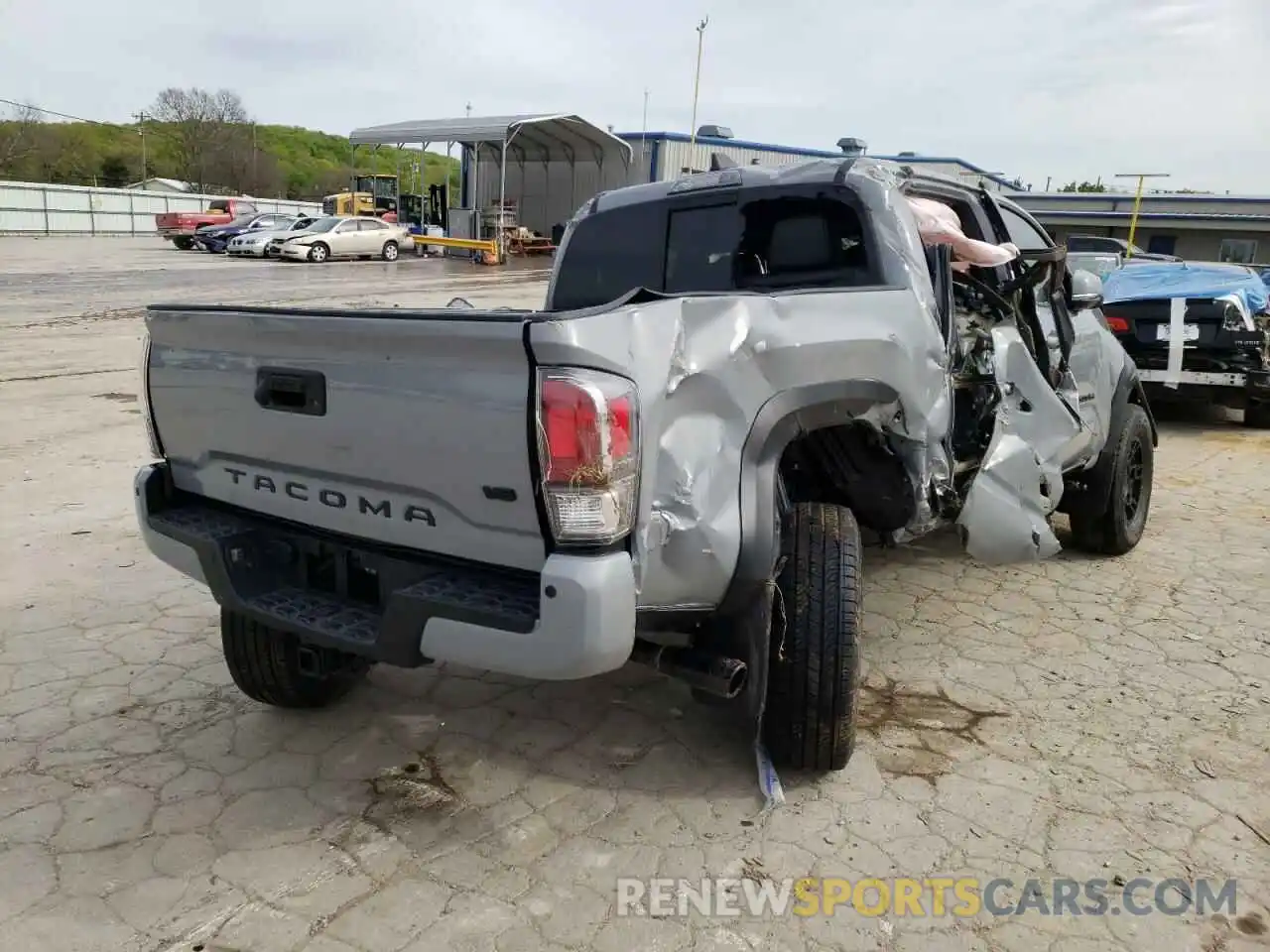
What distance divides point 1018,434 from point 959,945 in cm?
223

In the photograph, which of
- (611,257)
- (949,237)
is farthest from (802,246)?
(611,257)

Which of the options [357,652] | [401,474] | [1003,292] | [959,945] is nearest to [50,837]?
[357,652]

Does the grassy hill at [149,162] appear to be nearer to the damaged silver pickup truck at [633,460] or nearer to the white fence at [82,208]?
the white fence at [82,208]

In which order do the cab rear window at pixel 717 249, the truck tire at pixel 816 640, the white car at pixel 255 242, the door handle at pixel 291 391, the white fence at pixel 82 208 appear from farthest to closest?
the white fence at pixel 82 208
the white car at pixel 255 242
the cab rear window at pixel 717 249
the truck tire at pixel 816 640
the door handle at pixel 291 391

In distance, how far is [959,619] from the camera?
444 cm

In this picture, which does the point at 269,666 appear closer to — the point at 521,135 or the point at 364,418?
the point at 364,418

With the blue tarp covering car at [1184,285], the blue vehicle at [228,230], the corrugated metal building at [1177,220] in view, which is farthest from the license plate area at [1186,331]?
the corrugated metal building at [1177,220]

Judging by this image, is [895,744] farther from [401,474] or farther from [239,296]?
[239,296]

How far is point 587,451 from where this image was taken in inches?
85.7

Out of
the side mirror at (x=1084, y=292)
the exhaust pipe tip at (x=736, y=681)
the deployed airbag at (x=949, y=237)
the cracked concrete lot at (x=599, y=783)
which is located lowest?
the cracked concrete lot at (x=599, y=783)

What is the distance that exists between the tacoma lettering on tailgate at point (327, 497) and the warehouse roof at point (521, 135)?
2698cm

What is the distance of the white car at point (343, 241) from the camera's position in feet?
90.4

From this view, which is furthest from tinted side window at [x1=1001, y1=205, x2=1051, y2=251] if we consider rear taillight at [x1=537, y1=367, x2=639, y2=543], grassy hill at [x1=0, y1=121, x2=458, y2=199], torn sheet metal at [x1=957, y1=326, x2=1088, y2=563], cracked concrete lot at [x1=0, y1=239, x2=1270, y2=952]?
grassy hill at [x1=0, y1=121, x2=458, y2=199]

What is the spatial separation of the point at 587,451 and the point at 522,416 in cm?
18
